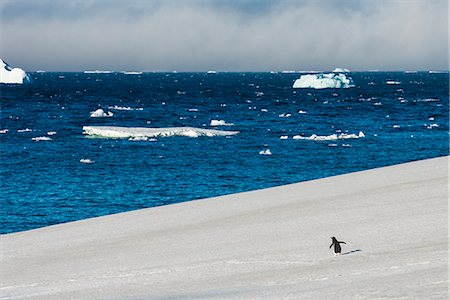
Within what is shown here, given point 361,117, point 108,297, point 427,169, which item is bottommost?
point 108,297

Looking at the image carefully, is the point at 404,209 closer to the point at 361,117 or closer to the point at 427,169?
the point at 427,169

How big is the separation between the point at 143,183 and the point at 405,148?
20747mm

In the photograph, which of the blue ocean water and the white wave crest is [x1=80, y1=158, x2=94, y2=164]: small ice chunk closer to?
the blue ocean water

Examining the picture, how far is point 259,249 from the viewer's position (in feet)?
47.8

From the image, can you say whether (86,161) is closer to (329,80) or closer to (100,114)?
(100,114)

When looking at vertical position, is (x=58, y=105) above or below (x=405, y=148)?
above

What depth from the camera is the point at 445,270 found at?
11406 millimetres

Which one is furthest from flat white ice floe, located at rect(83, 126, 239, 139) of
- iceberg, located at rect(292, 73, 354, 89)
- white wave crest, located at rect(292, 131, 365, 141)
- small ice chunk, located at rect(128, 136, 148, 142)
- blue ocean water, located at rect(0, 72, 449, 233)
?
iceberg, located at rect(292, 73, 354, 89)

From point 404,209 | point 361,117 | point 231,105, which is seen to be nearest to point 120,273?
point 404,209

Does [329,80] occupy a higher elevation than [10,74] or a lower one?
A: lower

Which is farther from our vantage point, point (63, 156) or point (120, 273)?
point (63, 156)

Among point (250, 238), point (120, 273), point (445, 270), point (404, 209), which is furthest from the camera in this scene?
point (404, 209)

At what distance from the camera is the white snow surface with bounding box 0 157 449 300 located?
38.2 ft

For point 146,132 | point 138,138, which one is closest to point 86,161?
point 138,138
